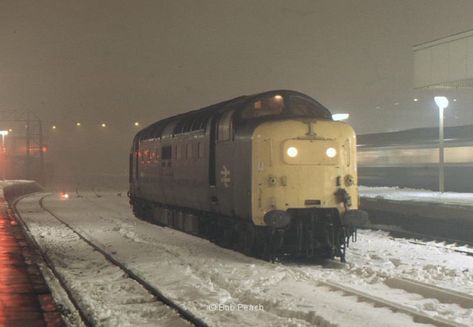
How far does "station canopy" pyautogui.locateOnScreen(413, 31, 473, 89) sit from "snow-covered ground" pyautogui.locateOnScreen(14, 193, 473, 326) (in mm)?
9684

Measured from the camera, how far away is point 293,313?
8305mm

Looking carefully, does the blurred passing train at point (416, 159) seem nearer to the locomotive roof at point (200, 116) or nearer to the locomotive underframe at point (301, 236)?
the locomotive roof at point (200, 116)

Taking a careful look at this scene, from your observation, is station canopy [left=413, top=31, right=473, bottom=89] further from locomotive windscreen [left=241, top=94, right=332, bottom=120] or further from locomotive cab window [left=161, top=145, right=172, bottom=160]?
locomotive windscreen [left=241, top=94, right=332, bottom=120]

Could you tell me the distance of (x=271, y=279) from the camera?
10.9 m

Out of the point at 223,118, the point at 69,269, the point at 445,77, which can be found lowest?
the point at 69,269

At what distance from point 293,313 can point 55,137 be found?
115 m

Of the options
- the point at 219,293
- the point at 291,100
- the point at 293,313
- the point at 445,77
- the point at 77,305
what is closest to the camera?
the point at 293,313

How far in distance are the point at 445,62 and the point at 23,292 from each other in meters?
20.5

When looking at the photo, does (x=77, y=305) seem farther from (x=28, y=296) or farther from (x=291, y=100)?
(x=291, y=100)

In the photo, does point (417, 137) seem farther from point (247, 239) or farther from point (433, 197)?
point (247, 239)

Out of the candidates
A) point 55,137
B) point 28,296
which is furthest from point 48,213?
point 55,137

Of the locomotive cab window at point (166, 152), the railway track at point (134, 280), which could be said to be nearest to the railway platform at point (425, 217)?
the locomotive cab window at point (166, 152)

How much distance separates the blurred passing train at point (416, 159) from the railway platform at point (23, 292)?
875 inches

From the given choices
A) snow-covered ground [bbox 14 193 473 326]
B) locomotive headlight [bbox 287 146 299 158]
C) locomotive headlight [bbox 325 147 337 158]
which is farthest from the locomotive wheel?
locomotive headlight [bbox 325 147 337 158]
